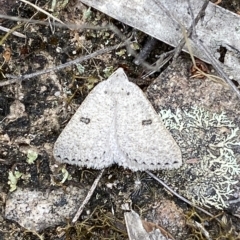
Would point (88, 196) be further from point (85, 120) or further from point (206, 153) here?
point (206, 153)

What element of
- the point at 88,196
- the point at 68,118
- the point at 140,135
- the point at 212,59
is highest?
the point at 212,59

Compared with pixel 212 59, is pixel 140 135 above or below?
below

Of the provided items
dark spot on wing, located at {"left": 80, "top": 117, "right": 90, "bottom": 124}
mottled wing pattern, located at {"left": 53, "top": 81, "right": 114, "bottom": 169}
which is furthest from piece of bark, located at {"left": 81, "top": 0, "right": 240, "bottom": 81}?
dark spot on wing, located at {"left": 80, "top": 117, "right": 90, "bottom": 124}

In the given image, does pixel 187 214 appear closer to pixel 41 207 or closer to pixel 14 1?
pixel 41 207

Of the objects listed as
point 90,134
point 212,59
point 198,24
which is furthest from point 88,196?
point 198,24

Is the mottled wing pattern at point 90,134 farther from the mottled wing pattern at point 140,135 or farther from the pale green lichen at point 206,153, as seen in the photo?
the pale green lichen at point 206,153

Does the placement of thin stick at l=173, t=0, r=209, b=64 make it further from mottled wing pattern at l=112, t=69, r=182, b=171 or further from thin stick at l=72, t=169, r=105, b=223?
thin stick at l=72, t=169, r=105, b=223
